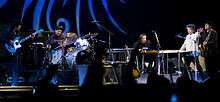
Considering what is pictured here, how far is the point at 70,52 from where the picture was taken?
13594mm

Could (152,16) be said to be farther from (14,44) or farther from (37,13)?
(14,44)

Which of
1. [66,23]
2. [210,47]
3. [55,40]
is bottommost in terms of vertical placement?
[210,47]

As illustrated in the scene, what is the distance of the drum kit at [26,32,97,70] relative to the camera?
12.8 metres

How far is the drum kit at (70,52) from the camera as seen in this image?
12.8m

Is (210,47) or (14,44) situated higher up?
(14,44)

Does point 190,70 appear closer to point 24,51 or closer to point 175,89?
point 24,51

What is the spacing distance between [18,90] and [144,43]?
604 cm

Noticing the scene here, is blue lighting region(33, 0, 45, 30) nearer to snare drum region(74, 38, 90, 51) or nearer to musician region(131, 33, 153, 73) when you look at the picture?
snare drum region(74, 38, 90, 51)

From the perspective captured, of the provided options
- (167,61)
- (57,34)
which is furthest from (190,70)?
(57,34)

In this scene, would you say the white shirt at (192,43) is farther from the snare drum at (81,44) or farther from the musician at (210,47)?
the snare drum at (81,44)

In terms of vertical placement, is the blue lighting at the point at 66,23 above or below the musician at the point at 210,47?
above

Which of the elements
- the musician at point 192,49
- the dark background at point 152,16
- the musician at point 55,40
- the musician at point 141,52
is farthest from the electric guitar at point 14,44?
the musician at point 192,49

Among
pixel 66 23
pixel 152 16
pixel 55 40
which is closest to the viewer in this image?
pixel 55 40

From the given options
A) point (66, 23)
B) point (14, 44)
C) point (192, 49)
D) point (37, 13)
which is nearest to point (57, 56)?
point (14, 44)
